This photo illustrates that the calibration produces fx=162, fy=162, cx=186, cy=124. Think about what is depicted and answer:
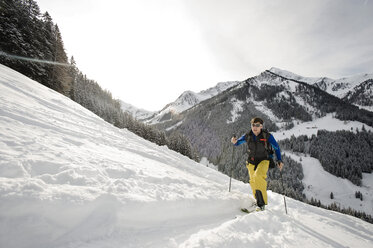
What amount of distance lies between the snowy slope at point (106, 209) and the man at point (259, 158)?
47 cm

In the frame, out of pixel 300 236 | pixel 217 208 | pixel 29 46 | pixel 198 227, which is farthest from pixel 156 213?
pixel 29 46

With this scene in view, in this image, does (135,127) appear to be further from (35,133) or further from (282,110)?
(282,110)

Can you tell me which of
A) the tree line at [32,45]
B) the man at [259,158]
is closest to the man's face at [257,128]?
the man at [259,158]

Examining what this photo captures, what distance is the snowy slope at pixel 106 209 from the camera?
79.0 inches

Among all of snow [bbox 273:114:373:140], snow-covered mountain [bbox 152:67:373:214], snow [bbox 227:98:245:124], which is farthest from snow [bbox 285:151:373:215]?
snow [bbox 227:98:245:124]

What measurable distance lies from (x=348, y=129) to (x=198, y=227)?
18811 centimetres

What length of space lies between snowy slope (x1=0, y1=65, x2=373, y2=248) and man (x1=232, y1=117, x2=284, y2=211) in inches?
18.4

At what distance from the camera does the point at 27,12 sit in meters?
22.4

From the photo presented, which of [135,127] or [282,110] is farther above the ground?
[282,110]

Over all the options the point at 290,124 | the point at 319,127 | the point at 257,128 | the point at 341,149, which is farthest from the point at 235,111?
the point at 257,128

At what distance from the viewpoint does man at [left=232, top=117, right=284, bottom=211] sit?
14.8 ft

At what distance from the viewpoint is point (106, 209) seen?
2516 mm

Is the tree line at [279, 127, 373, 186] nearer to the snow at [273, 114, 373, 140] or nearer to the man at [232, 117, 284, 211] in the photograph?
the snow at [273, 114, 373, 140]

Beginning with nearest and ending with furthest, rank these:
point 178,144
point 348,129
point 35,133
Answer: point 35,133
point 178,144
point 348,129
